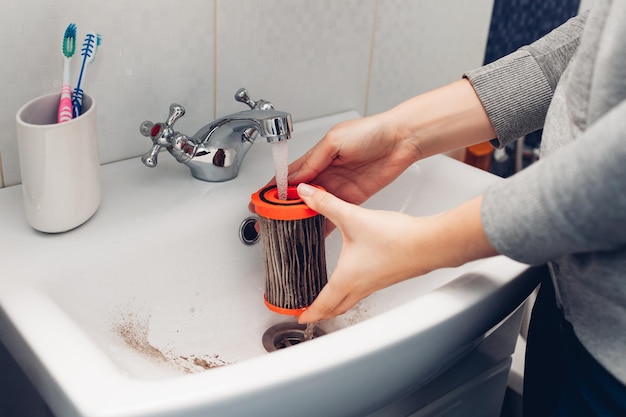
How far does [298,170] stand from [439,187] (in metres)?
0.22

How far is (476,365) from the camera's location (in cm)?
82

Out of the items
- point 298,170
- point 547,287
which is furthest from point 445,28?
point 547,287

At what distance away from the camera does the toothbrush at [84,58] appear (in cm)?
69

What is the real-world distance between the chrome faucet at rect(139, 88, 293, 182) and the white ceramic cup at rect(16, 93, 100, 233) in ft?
0.30

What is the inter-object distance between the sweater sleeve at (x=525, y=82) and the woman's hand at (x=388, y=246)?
0.22m

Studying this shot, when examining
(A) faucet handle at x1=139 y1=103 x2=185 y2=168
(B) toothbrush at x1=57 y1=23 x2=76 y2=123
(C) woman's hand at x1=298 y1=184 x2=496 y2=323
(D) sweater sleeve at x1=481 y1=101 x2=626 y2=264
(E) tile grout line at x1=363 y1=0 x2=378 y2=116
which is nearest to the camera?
(D) sweater sleeve at x1=481 y1=101 x2=626 y2=264

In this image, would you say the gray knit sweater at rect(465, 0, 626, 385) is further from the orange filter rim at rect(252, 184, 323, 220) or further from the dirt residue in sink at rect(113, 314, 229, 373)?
the dirt residue in sink at rect(113, 314, 229, 373)

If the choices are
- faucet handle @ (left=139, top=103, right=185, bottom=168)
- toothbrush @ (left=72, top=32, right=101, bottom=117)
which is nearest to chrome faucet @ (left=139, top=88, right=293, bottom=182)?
faucet handle @ (left=139, top=103, right=185, bottom=168)

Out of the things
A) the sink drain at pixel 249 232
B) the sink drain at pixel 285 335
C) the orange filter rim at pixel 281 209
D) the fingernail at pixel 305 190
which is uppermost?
the fingernail at pixel 305 190

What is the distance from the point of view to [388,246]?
1.98 feet

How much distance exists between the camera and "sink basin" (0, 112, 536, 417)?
0.50 metres

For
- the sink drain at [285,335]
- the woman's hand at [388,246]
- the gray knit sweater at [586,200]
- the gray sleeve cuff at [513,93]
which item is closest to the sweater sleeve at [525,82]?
the gray sleeve cuff at [513,93]

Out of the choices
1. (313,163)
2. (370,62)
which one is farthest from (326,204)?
(370,62)

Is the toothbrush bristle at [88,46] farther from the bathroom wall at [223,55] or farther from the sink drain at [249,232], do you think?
the sink drain at [249,232]
